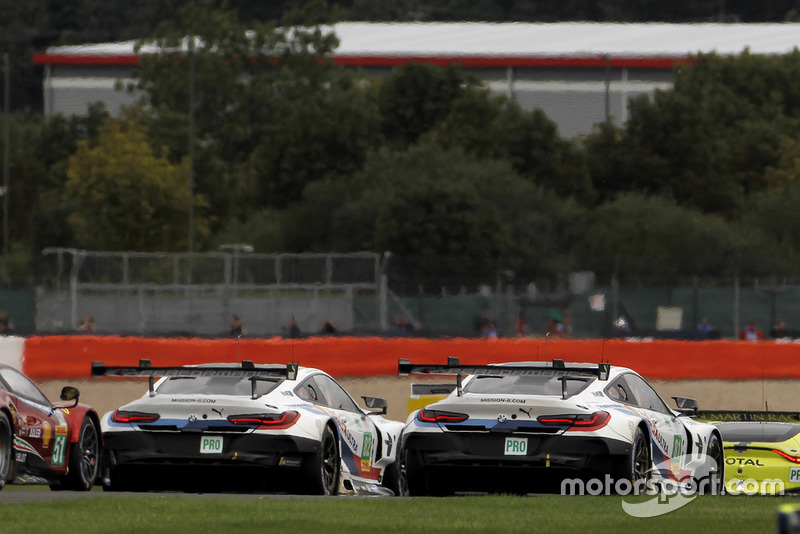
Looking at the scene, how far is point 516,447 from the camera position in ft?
44.3

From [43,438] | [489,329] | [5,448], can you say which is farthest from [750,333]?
[5,448]

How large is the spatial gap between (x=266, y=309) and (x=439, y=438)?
15.7 m

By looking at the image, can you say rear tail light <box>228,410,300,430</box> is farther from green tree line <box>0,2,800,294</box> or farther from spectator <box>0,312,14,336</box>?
green tree line <box>0,2,800,294</box>

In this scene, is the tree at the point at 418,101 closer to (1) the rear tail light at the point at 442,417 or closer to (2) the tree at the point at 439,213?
(2) the tree at the point at 439,213

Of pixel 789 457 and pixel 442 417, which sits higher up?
pixel 442 417

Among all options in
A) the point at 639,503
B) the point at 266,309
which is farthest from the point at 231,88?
the point at 639,503

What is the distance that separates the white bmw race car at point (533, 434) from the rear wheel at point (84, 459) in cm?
266

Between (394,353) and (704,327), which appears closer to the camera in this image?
(394,353)

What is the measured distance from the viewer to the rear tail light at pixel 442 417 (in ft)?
45.0

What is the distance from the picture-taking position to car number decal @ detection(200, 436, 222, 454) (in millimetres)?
13789

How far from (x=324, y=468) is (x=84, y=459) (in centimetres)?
209

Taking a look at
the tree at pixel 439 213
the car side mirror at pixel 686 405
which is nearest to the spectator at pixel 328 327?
the car side mirror at pixel 686 405

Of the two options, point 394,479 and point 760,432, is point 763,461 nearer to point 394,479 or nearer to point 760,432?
point 760,432

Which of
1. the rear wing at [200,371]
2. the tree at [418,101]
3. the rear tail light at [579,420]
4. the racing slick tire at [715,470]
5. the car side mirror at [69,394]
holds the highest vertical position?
the tree at [418,101]
